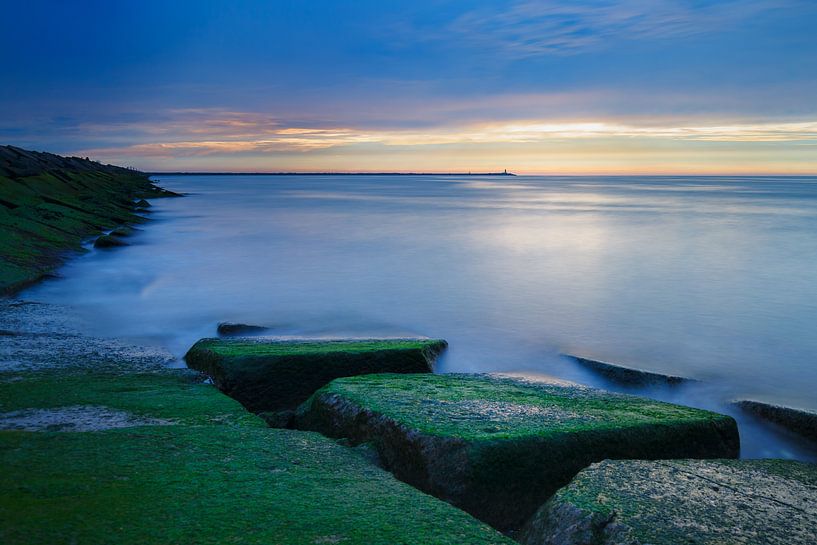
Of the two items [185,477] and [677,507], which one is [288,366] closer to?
[185,477]

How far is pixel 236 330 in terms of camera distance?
8797 millimetres

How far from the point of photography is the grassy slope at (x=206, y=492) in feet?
8.07

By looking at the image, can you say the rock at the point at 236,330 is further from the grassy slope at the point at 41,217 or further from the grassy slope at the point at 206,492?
the grassy slope at the point at 206,492

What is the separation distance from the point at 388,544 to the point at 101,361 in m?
4.92

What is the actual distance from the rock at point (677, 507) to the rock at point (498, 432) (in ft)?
1.02

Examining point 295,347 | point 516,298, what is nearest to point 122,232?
point 516,298

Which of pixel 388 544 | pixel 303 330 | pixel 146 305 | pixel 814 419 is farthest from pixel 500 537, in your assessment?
pixel 146 305

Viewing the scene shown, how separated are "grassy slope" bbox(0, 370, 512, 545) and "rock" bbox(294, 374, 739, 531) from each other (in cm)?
33

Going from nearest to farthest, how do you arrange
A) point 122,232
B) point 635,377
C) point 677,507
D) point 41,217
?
point 677,507 < point 635,377 < point 41,217 < point 122,232

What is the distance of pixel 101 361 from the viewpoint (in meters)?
6.29

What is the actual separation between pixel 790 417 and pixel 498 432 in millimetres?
3571

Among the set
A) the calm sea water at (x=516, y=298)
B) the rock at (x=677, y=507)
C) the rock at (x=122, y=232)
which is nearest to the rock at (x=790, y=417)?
the calm sea water at (x=516, y=298)

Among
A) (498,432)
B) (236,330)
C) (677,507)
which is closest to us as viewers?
(677,507)

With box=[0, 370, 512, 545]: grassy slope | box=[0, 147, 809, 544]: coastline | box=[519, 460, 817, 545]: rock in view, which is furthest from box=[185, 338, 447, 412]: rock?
box=[519, 460, 817, 545]: rock
